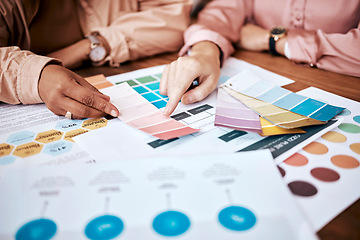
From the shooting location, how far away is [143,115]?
1.73 feet

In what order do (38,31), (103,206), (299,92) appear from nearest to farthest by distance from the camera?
(103,206), (299,92), (38,31)

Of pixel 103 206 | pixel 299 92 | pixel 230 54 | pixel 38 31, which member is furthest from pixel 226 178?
pixel 38 31

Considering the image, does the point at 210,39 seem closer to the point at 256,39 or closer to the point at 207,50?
the point at 207,50

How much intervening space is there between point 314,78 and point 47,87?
0.64 m

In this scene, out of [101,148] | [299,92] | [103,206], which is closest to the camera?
[103,206]

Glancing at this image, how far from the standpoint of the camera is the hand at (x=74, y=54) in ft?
2.59

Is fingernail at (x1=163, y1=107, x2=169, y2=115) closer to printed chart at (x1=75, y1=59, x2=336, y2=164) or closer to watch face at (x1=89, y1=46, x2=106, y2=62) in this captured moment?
printed chart at (x1=75, y1=59, x2=336, y2=164)

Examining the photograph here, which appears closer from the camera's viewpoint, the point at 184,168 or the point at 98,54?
the point at 184,168

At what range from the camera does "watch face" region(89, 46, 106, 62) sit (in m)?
0.80

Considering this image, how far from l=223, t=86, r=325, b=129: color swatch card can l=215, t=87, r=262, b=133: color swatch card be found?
1cm

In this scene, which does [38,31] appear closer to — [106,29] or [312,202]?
[106,29]

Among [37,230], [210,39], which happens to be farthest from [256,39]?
[37,230]

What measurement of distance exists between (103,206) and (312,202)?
259 mm

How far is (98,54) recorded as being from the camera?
0.81 meters
